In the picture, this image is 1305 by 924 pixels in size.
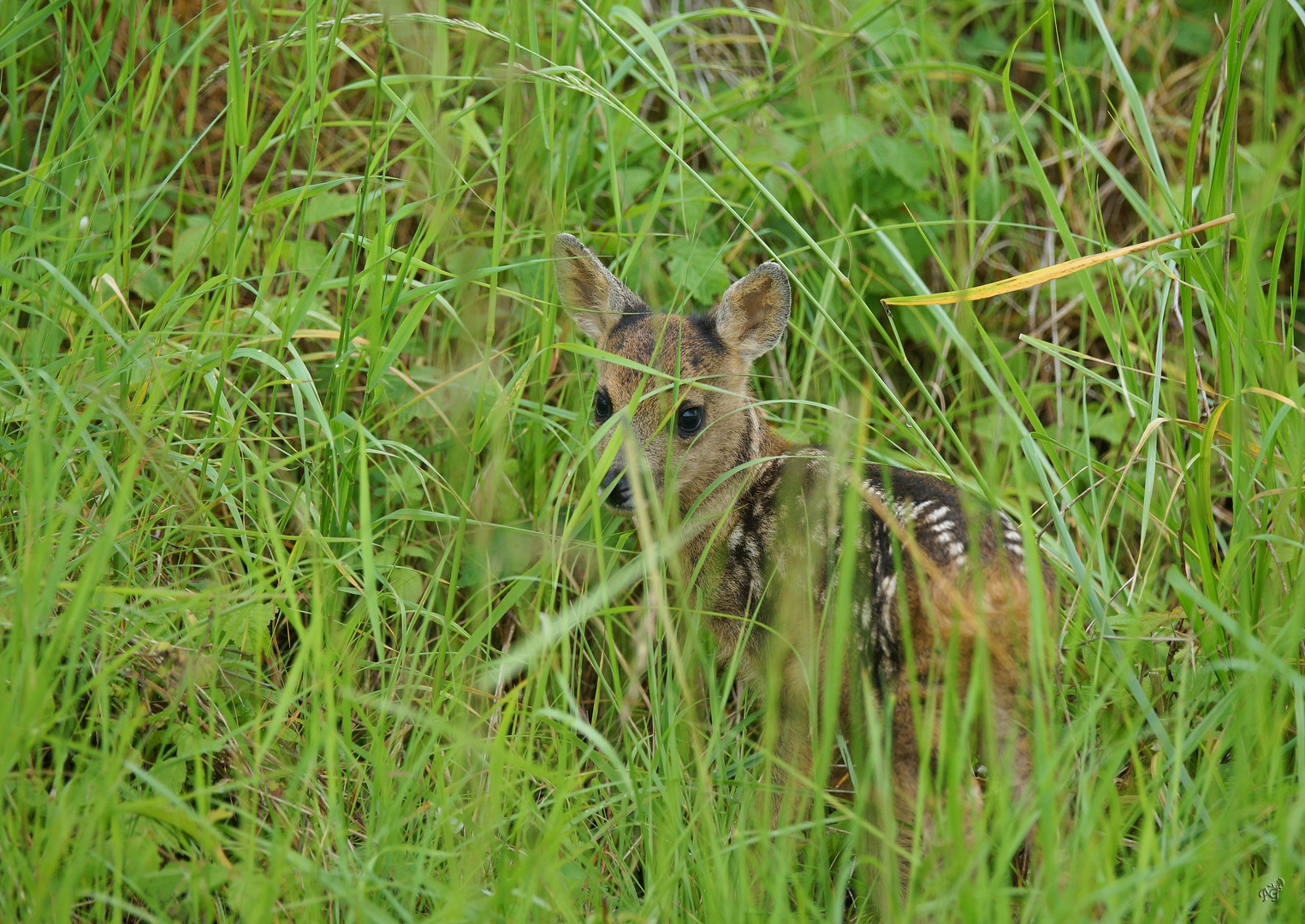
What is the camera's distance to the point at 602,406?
3.91 metres

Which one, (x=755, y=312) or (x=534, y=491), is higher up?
(x=755, y=312)

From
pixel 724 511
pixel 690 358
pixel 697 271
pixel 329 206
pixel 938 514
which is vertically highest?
pixel 329 206

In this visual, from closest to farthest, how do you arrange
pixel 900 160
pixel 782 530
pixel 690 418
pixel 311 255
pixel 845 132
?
1. pixel 782 530
2. pixel 690 418
3. pixel 311 255
4. pixel 845 132
5. pixel 900 160

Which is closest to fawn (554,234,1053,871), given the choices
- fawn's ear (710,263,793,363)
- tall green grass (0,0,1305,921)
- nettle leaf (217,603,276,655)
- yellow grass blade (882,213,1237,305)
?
fawn's ear (710,263,793,363)

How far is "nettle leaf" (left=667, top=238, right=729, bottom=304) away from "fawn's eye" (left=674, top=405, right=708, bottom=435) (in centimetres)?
46

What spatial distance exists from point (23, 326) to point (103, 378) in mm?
1133

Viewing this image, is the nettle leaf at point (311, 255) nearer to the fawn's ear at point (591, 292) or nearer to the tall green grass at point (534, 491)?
the tall green grass at point (534, 491)

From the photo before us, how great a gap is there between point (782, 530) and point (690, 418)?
52cm

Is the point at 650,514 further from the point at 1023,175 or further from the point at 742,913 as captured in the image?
the point at 1023,175

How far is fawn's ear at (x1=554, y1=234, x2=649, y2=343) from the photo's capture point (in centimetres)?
387

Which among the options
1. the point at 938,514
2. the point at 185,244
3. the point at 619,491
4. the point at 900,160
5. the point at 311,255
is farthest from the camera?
the point at 900,160

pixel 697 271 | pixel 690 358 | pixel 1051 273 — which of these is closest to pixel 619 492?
pixel 690 358

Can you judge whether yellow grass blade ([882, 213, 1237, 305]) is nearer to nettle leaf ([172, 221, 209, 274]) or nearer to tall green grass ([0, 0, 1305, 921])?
tall green grass ([0, 0, 1305, 921])

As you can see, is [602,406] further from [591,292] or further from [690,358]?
[591,292]
